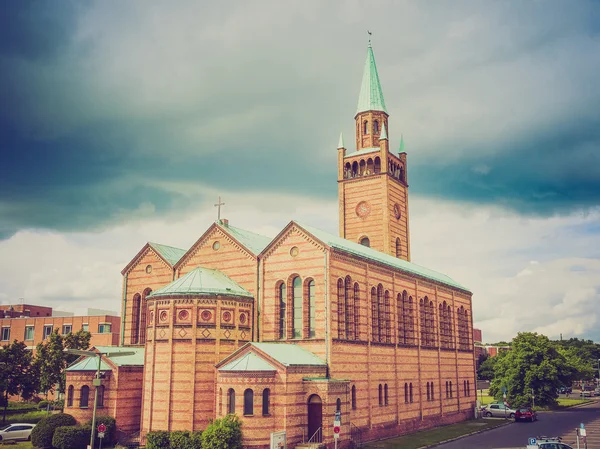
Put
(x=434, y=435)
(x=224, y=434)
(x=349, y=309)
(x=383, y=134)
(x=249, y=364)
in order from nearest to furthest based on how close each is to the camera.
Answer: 1. (x=224, y=434)
2. (x=249, y=364)
3. (x=349, y=309)
4. (x=434, y=435)
5. (x=383, y=134)

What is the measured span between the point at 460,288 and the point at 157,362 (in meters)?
36.3

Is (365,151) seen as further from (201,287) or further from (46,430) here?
(46,430)

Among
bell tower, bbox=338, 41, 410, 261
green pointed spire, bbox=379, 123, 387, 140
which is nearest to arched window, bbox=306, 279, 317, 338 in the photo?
bell tower, bbox=338, 41, 410, 261

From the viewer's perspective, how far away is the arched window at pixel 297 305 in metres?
40.0

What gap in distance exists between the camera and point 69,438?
120 feet

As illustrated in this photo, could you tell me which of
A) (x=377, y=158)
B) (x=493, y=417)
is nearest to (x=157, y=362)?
(x=377, y=158)

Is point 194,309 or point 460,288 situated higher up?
point 460,288

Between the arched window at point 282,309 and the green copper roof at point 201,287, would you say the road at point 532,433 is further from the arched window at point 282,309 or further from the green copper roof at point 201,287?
the green copper roof at point 201,287

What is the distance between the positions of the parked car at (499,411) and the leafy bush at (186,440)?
39.7 m

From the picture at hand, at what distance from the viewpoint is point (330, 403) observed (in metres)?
35.1

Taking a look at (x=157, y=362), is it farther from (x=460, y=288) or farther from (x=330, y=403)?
(x=460, y=288)

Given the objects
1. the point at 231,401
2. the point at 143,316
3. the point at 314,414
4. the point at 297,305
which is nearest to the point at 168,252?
the point at 143,316

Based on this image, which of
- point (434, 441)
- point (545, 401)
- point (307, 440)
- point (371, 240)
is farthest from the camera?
point (545, 401)

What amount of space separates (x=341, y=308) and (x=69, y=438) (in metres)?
19.2
